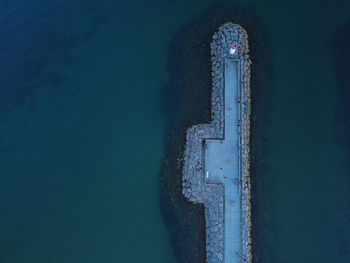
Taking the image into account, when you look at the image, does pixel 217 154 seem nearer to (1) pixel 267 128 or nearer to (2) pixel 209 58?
(1) pixel 267 128

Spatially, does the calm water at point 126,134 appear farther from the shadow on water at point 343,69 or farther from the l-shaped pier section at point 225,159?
the l-shaped pier section at point 225,159

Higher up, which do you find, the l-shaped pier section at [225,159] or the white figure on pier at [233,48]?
the white figure on pier at [233,48]

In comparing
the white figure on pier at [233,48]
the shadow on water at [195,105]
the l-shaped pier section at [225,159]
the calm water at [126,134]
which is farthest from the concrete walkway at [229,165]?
the calm water at [126,134]

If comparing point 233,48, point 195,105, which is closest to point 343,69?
point 233,48

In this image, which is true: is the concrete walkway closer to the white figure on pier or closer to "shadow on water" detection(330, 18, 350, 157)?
the white figure on pier

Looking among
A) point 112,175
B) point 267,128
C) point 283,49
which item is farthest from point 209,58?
point 112,175

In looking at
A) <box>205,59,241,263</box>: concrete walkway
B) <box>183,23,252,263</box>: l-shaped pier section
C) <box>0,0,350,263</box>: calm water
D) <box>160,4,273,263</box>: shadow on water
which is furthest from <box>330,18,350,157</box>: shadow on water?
<box>205,59,241,263</box>: concrete walkway
